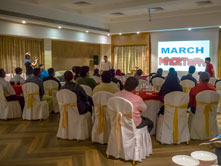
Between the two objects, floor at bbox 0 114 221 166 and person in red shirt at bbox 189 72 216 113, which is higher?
person in red shirt at bbox 189 72 216 113

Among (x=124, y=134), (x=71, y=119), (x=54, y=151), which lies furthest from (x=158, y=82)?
(x=54, y=151)

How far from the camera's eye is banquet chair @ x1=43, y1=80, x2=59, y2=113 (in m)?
6.82

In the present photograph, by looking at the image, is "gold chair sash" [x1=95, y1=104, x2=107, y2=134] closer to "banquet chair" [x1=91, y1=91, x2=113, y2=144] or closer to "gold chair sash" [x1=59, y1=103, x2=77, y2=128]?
"banquet chair" [x1=91, y1=91, x2=113, y2=144]

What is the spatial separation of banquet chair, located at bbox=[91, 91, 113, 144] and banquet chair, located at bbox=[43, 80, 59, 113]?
9.13 feet

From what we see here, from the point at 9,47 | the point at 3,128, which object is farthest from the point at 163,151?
the point at 9,47

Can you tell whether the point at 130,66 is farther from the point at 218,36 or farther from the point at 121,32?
the point at 218,36

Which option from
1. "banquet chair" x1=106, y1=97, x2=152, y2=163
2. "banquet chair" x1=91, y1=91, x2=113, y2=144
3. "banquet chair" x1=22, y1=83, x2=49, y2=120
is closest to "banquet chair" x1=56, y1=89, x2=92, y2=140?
"banquet chair" x1=91, y1=91, x2=113, y2=144

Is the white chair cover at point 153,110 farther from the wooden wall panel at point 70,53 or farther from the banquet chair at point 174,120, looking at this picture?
the wooden wall panel at point 70,53

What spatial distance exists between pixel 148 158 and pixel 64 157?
141cm

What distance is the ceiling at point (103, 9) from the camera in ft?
25.3

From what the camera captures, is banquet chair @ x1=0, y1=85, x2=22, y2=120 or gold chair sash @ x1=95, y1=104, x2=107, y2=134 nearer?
gold chair sash @ x1=95, y1=104, x2=107, y2=134

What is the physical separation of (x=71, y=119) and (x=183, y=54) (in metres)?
8.29

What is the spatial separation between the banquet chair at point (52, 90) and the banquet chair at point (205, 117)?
3.93 metres

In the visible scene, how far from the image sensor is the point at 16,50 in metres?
9.14
